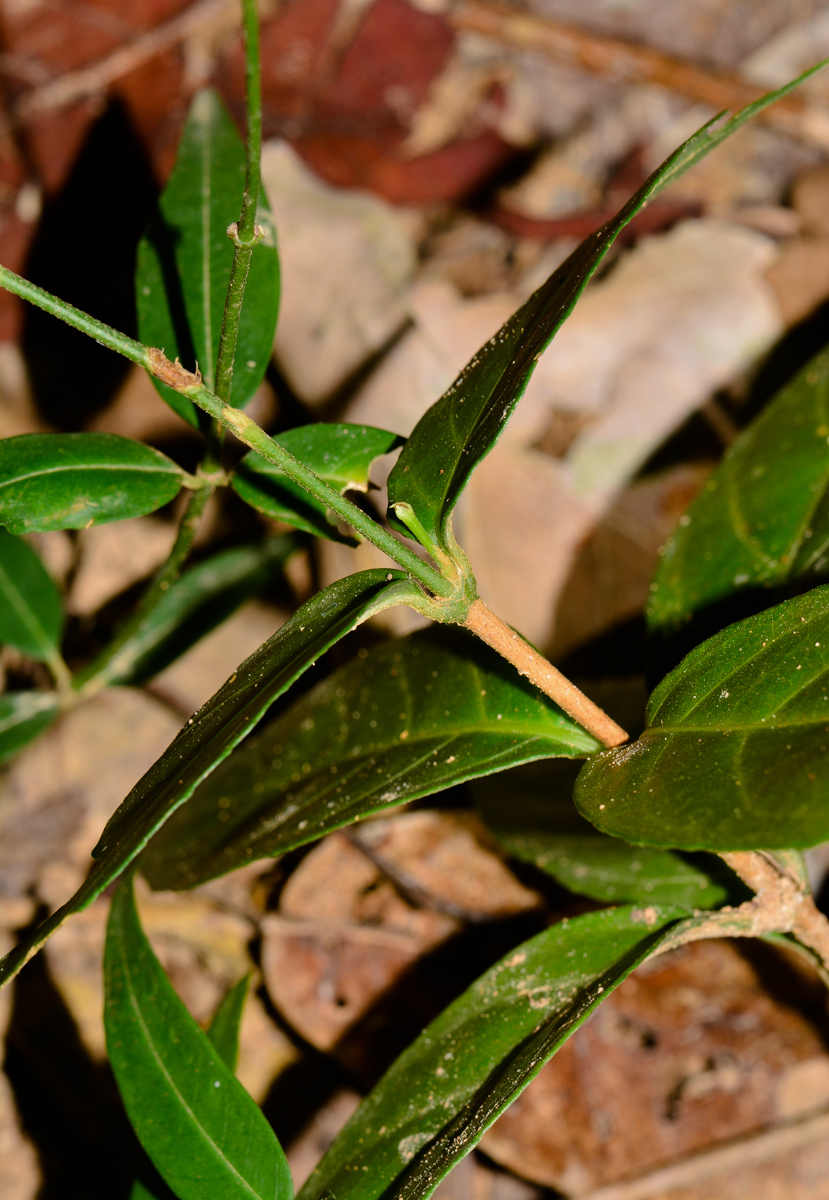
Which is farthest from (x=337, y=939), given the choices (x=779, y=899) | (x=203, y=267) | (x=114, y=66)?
(x=114, y=66)

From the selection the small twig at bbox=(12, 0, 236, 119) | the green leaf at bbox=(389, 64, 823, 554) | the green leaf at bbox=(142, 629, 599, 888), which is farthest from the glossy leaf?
the small twig at bbox=(12, 0, 236, 119)

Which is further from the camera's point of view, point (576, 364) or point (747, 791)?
point (576, 364)

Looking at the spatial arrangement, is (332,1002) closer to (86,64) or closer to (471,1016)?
(471,1016)

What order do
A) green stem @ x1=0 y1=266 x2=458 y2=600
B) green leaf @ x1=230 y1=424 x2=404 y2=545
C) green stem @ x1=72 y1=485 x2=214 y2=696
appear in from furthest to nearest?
green stem @ x1=72 y1=485 x2=214 y2=696, green leaf @ x1=230 y1=424 x2=404 y2=545, green stem @ x1=0 y1=266 x2=458 y2=600

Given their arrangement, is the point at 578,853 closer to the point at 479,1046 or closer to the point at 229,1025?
the point at 479,1046

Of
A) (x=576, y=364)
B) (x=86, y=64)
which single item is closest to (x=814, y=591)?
(x=576, y=364)

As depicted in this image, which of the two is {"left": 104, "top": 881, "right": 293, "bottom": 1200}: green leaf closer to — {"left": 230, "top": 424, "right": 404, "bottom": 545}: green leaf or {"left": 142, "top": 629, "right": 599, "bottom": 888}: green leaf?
{"left": 142, "top": 629, "right": 599, "bottom": 888}: green leaf

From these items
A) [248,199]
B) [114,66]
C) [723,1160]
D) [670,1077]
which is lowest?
[723,1160]
